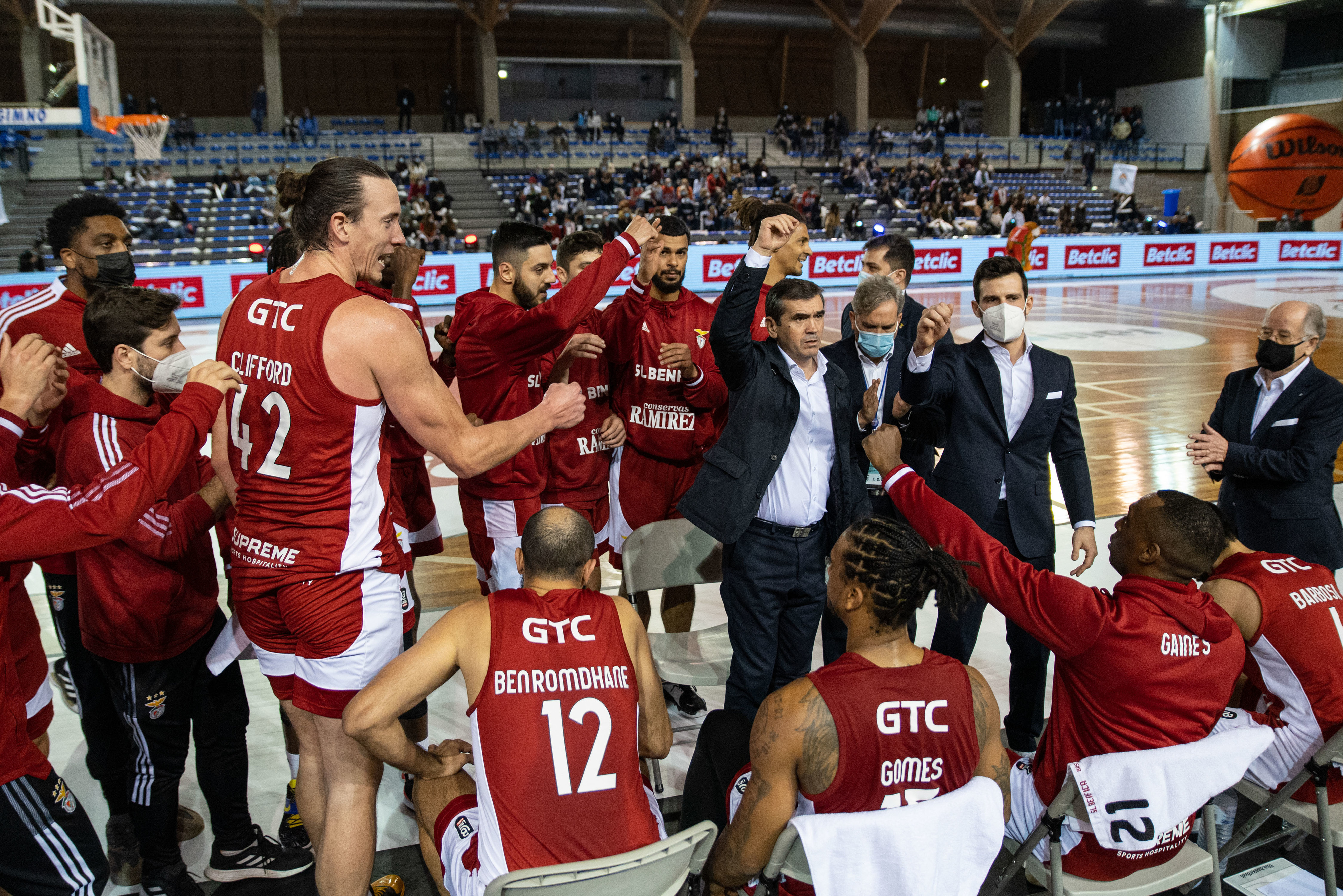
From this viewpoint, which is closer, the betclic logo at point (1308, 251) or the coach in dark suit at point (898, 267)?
the coach in dark suit at point (898, 267)

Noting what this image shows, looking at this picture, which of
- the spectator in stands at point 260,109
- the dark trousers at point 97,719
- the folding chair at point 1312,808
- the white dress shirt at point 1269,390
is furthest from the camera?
the spectator in stands at point 260,109

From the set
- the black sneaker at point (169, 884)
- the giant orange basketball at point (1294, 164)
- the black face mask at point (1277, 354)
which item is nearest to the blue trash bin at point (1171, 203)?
the giant orange basketball at point (1294, 164)

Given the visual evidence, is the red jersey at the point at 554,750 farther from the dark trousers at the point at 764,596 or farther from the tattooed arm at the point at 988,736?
the dark trousers at the point at 764,596

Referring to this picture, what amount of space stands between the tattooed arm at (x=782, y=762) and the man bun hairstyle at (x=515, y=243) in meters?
2.57

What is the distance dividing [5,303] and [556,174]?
48.9 feet

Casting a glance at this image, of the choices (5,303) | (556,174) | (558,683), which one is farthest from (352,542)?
(556,174)

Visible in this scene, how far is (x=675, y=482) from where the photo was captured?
15.7ft

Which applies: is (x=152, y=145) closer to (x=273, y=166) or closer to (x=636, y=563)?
(x=273, y=166)

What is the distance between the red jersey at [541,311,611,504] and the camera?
451cm

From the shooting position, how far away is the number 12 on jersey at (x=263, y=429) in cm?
251

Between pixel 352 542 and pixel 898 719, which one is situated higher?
pixel 352 542

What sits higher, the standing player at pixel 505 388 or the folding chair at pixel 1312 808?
the standing player at pixel 505 388

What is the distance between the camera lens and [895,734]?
2.24 m

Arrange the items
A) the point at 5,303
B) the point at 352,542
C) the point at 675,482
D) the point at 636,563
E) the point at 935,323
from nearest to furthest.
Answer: the point at 352,542 < the point at 935,323 < the point at 636,563 < the point at 675,482 < the point at 5,303
